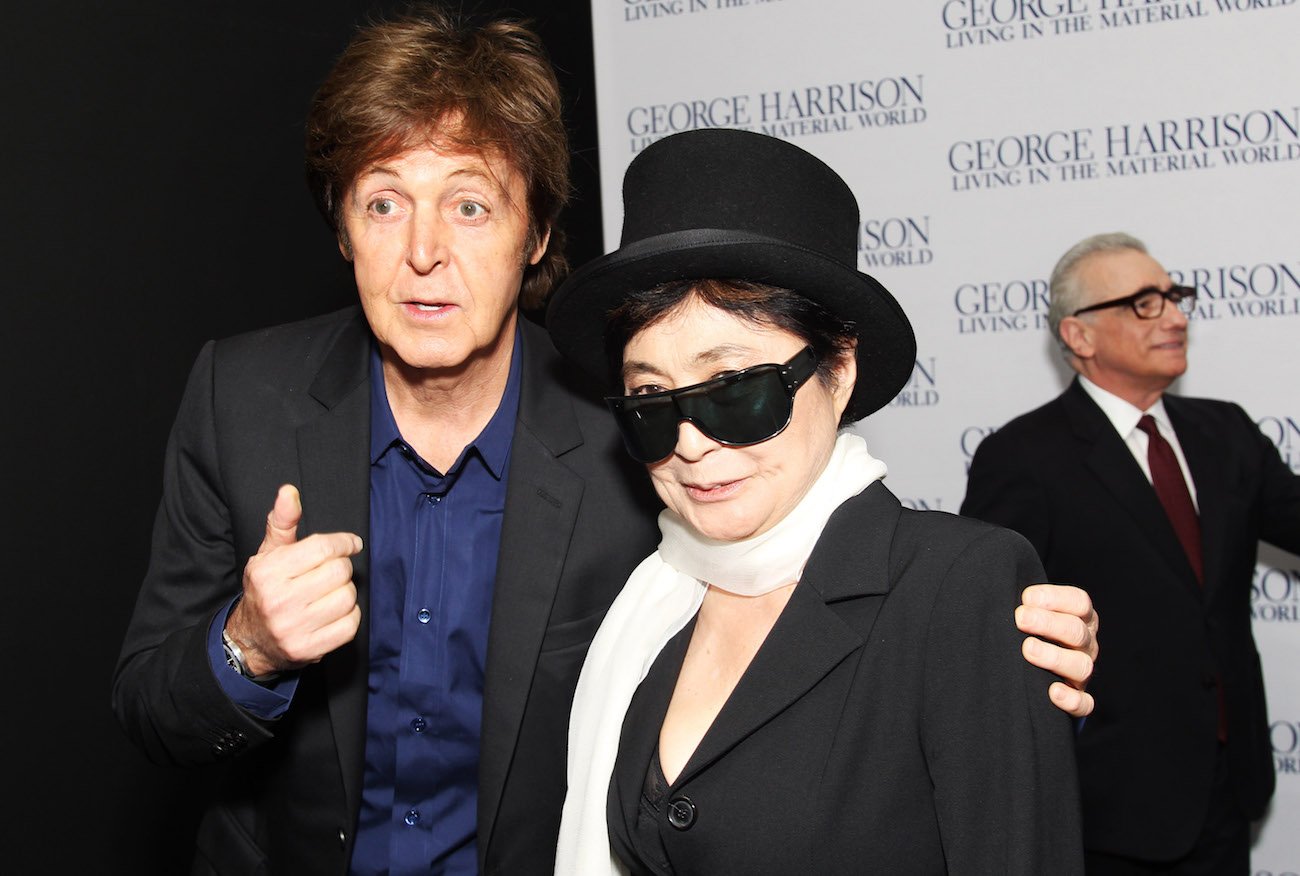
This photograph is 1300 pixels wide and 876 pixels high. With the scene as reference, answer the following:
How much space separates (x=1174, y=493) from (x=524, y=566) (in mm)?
2349

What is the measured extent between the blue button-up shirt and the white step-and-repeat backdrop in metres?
2.42

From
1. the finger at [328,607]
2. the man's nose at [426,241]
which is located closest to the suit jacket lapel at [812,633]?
the finger at [328,607]

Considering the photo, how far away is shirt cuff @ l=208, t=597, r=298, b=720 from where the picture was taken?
1.78 metres

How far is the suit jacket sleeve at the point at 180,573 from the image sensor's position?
1911 millimetres

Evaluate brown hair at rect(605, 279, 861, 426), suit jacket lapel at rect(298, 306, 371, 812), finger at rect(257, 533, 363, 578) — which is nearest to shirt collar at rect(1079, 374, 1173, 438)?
brown hair at rect(605, 279, 861, 426)

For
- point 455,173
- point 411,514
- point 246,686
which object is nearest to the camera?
point 246,686

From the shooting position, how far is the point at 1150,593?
131 inches

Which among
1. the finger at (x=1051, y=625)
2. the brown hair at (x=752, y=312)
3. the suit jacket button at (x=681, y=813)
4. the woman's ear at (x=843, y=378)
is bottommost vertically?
the suit jacket button at (x=681, y=813)

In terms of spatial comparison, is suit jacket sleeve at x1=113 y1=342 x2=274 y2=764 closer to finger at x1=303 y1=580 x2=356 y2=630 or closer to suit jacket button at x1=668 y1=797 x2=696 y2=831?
finger at x1=303 y1=580 x2=356 y2=630

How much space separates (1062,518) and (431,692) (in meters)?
2.14

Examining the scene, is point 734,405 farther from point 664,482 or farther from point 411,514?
point 411,514

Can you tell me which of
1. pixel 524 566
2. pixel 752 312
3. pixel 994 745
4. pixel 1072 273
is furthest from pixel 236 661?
pixel 1072 273

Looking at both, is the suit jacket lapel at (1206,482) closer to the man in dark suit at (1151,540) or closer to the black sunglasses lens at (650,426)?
the man in dark suit at (1151,540)

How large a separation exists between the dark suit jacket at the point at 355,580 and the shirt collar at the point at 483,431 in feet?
0.10
